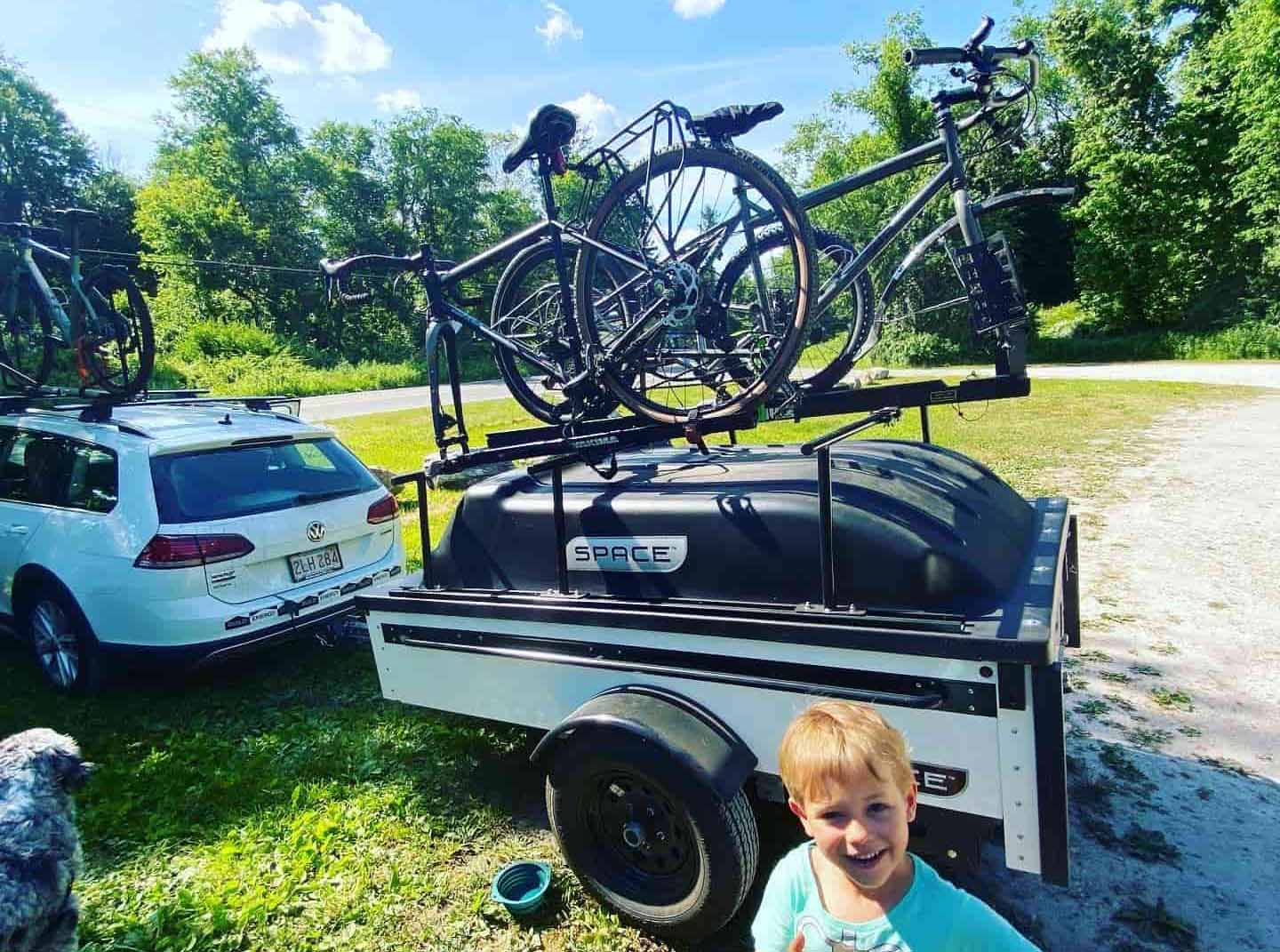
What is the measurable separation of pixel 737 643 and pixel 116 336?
649 cm

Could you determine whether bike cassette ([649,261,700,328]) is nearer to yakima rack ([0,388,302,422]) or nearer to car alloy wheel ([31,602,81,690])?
yakima rack ([0,388,302,422])

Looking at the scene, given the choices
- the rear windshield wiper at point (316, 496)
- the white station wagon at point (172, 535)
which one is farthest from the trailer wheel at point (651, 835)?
the rear windshield wiper at point (316, 496)

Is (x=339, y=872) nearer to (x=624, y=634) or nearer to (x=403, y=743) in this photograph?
(x=403, y=743)

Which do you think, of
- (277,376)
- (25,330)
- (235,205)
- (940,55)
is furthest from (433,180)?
(940,55)

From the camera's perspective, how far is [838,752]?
1410 mm

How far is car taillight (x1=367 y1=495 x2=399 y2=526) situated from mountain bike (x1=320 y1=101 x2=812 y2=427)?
68.4 inches

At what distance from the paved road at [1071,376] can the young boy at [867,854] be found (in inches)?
728

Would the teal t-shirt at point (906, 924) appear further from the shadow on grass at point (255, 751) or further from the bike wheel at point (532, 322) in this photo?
the bike wheel at point (532, 322)

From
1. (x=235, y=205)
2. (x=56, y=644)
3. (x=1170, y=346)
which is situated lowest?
(x=56, y=644)

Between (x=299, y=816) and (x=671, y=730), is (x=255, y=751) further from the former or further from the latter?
(x=671, y=730)

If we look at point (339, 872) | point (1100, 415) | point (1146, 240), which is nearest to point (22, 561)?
point (339, 872)

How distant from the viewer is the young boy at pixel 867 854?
1397 millimetres

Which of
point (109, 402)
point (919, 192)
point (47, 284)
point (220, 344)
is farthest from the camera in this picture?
point (220, 344)

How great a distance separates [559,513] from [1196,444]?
40.6 ft
